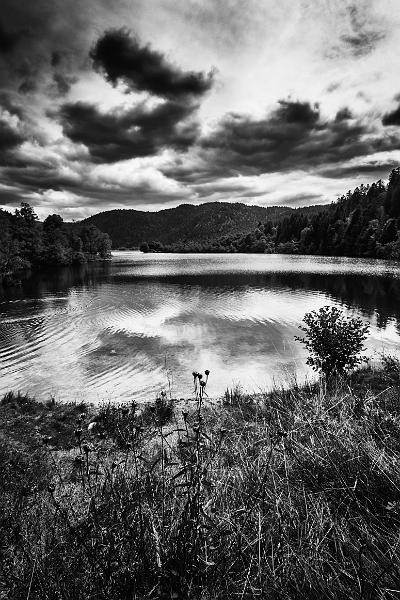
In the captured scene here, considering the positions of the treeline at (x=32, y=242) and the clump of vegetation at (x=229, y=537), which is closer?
the clump of vegetation at (x=229, y=537)

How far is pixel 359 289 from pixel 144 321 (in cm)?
3529

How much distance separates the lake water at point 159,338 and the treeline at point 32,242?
26.6 meters

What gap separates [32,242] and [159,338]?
86.4 metres

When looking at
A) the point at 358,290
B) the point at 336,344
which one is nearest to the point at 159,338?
the point at 336,344

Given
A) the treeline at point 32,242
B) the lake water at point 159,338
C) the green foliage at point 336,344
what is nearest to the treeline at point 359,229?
the lake water at point 159,338

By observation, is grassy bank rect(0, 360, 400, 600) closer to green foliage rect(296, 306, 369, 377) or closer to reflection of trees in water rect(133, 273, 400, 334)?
green foliage rect(296, 306, 369, 377)

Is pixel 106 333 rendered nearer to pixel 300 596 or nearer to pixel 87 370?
pixel 87 370

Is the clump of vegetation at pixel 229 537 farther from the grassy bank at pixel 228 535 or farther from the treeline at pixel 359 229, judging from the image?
the treeline at pixel 359 229

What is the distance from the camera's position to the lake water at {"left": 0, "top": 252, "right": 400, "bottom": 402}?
15353mm

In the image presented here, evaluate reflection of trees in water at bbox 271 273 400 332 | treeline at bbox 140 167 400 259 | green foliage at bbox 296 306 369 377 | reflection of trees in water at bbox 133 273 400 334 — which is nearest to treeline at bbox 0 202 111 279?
reflection of trees in water at bbox 133 273 400 334

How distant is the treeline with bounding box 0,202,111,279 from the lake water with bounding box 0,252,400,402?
26582 millimetres

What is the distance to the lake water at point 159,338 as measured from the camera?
1535cm

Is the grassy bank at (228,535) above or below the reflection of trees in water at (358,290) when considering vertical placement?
above

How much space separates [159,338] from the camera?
22.9 meters
